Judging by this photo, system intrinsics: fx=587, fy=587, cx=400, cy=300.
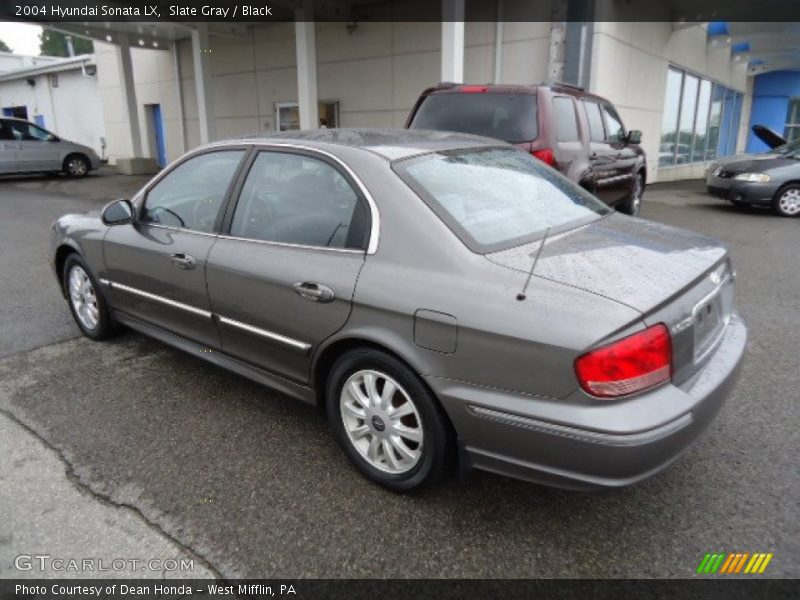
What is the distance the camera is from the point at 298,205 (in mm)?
3012

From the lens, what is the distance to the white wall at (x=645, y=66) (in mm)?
11742

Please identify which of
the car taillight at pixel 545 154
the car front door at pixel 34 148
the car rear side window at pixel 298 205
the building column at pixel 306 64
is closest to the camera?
the car rear side window at pixel 298 205

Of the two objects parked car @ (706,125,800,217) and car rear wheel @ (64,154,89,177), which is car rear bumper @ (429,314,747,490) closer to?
parked car @ (706,125,800,217)

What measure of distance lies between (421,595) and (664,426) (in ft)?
3.46

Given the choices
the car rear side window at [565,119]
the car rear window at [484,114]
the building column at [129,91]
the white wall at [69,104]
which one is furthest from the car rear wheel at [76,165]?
the car rear side window at [565,119]

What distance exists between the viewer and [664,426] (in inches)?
81.4

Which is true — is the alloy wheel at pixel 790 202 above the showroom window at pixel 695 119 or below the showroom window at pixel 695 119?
below

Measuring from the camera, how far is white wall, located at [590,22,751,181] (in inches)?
462

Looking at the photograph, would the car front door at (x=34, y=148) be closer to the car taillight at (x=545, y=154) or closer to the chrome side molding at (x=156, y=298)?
the chrome side molding at (x=156, y=298)

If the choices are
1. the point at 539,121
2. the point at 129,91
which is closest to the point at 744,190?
the point at 539,121

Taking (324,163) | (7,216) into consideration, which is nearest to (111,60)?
(7,216)

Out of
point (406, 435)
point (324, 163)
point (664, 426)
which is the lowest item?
point (406, 435)

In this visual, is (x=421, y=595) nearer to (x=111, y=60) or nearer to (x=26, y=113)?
(x=111, y=60)

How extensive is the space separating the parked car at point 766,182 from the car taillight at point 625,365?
9818 mm
